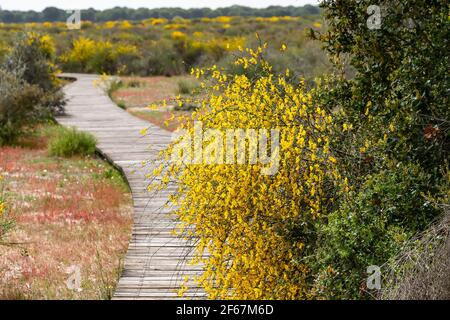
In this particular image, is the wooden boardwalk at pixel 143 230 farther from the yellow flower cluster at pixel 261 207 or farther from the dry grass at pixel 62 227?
the yellow flower cluster at pixel 261 207

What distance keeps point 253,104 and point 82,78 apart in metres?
25.2

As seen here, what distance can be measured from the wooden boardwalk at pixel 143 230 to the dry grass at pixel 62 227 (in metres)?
0.23

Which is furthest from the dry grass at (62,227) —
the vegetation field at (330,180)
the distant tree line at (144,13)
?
the distant tree line at (144,13)

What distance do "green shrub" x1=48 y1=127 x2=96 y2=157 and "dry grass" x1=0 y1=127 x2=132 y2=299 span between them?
24 centimetres

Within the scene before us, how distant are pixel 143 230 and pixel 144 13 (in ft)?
311

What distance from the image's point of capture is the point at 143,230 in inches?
323

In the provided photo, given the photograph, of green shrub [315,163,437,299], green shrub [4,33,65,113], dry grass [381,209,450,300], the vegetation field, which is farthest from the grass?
dry grass [381,209,450,300]

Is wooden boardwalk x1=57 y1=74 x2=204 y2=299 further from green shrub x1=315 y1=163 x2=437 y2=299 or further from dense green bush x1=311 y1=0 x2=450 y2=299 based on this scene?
dense green bush x1=311 y1=0 x2=450 y2=299

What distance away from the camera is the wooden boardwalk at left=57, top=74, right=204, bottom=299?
6575 mm

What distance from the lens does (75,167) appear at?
13117 mm

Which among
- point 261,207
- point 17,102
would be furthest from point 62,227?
point 17,102
